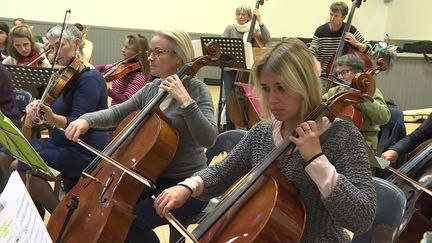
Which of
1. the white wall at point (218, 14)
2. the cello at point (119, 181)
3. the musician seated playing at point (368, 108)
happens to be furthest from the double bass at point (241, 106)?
the white wall at point (218, 14)

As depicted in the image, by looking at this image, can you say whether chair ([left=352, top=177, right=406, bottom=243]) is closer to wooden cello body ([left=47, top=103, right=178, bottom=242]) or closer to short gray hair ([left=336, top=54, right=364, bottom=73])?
wooden cello body ([left=47, top=103, right=178, bottom=242])

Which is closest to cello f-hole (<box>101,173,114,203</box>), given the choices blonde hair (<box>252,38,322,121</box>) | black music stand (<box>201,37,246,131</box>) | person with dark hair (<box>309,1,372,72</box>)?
blonde hair (<box>252,38,322,121</box>)

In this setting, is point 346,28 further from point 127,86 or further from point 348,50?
point 127,86

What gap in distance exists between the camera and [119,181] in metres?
1.89

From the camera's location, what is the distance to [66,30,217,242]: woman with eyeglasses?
1972 mm

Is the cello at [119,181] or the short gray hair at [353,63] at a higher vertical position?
the short gray hair at [353,63]

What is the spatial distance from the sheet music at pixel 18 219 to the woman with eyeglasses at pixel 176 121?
1.00m

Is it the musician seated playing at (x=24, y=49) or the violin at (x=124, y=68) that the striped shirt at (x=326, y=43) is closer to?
the violin at (x=124, y=68)

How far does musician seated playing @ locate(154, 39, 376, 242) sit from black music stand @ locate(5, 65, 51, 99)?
1403mm

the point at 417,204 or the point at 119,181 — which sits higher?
the point at 119,181

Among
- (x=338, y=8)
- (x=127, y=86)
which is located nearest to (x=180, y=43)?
(x=127, y=86)

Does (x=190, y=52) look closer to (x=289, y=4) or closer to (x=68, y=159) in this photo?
(x=68, y=159)

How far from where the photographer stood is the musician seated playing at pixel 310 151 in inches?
49.1

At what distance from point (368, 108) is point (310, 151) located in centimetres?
161
